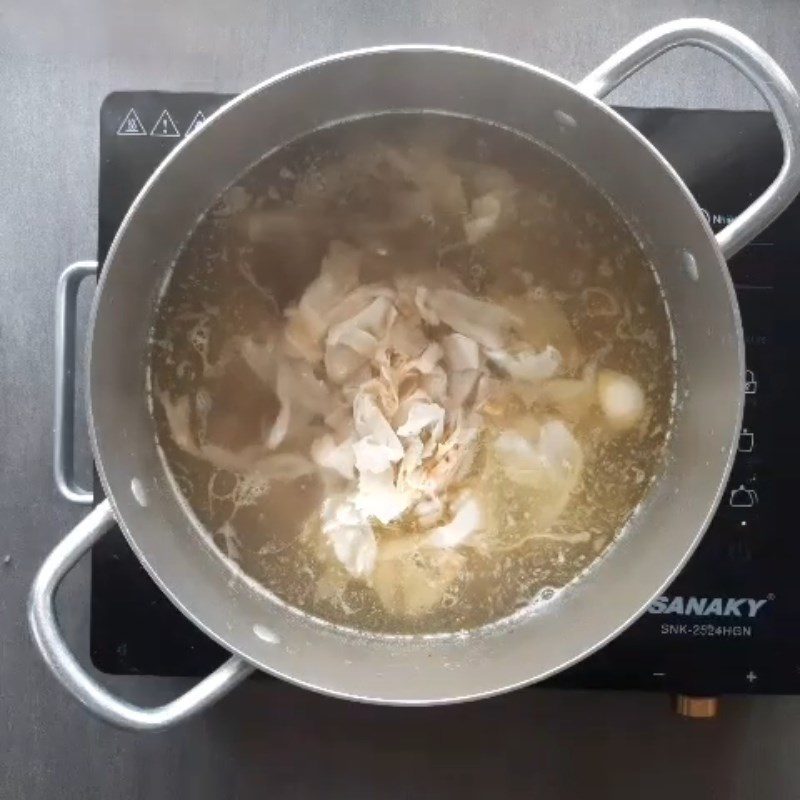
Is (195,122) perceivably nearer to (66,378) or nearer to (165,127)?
(165,127)

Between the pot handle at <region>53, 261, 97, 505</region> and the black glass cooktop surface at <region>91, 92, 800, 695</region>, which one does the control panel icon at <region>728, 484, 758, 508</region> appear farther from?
the pot handle at <region>53, 261, 97, 505</region>

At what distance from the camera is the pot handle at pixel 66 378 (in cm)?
95

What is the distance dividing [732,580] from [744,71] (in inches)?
18.6

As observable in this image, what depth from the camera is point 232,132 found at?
0.85m

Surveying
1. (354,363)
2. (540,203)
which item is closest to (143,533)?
(354,363)

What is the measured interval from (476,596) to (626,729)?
229mm

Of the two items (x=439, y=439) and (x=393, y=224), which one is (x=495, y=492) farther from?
(x=393, y=224)

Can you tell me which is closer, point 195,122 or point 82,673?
point 82,673

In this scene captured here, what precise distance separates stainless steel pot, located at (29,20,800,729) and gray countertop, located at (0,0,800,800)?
0.10 m

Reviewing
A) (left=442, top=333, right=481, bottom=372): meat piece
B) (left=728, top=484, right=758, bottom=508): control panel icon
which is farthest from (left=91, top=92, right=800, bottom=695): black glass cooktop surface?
(left=442, top=333, right=481, bottom=372): meat piece

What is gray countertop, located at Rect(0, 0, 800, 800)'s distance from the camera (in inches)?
39.5

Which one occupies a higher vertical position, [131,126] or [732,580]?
[131,126]

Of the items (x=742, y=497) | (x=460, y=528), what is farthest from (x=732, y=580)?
(x=460, y=528)

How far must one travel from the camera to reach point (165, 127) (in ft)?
3.01
